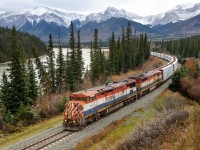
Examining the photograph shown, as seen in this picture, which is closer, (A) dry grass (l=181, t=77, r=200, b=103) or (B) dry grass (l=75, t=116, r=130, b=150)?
(B) dry grass (l=75, t=116, r=130, b=150)

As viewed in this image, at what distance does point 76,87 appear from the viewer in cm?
6938

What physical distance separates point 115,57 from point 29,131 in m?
66.4

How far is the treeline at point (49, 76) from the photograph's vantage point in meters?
40.0

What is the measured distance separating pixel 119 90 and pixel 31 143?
18.1 metres

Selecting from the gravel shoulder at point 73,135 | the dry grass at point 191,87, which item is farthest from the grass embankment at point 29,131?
the dry grass at point 191,87

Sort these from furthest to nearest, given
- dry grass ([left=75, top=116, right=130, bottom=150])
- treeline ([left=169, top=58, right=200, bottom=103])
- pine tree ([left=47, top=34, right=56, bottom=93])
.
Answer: pine tree ([left=47, top=34, right=56, bottom=93]) → treeline ([left=169, top=58, right=200, bottom=103]) → dry grass ([left=75, top=116, right=130, bottom=150])

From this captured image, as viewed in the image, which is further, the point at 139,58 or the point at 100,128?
the point at 139,58

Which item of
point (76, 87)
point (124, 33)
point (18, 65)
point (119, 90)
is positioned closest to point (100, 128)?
point (119, 90)

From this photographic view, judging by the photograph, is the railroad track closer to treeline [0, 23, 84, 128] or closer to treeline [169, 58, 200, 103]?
treeline [0, 23, 84, 128]

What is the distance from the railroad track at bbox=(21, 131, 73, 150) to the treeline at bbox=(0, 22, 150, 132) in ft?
25.2

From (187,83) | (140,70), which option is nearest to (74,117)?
(187,83)

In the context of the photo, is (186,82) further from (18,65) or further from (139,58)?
(139,58)

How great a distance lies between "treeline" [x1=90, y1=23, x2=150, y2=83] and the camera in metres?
84.1

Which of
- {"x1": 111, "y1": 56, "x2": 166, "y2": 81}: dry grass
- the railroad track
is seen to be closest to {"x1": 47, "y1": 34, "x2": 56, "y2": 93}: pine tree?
{"x1": 111, "y1": 56, "x2": 166, "y2": 81}: dry grass
